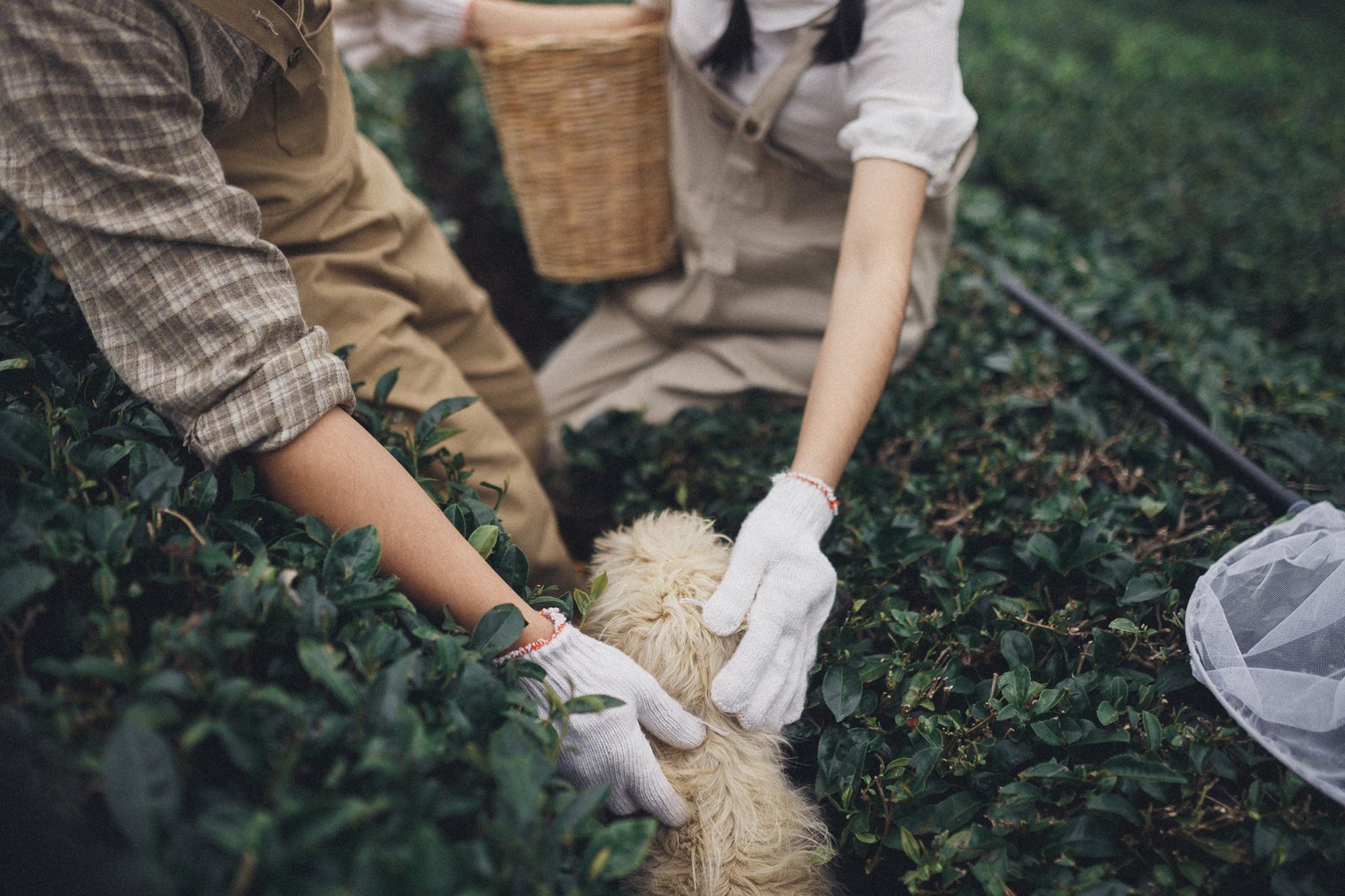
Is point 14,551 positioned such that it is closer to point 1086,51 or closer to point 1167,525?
point 1167,525

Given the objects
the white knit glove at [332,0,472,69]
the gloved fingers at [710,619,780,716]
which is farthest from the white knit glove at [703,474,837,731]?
the white knit glove at [332,0,472,69]

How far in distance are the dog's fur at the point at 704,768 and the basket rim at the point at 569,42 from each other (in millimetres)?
1397

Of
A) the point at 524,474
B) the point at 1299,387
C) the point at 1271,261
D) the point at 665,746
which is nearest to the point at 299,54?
the point at 524,474

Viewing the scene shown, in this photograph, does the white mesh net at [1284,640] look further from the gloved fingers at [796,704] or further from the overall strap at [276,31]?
the overall strap at [276,31]

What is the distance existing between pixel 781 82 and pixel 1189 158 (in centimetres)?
355

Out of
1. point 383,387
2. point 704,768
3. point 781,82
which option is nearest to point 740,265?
point 781,82

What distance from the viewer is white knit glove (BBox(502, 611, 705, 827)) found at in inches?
49.4

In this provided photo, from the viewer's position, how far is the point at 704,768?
1.34m

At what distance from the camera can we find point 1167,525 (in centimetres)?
182

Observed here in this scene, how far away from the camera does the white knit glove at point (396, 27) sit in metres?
2.24

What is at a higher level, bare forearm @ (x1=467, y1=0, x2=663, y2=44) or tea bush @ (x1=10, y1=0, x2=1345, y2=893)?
bare forearm @ (x1=467, y1=0, x2=663, y2=44)

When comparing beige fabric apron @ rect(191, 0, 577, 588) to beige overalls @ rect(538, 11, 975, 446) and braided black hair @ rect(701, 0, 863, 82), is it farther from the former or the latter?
braided black hair @ rect(701, 0, 863, 82)

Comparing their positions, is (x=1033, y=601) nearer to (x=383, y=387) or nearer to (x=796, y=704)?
(x=796, y=704)

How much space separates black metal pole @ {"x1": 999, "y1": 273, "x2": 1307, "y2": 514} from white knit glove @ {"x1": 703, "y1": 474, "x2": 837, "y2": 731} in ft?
3.54
